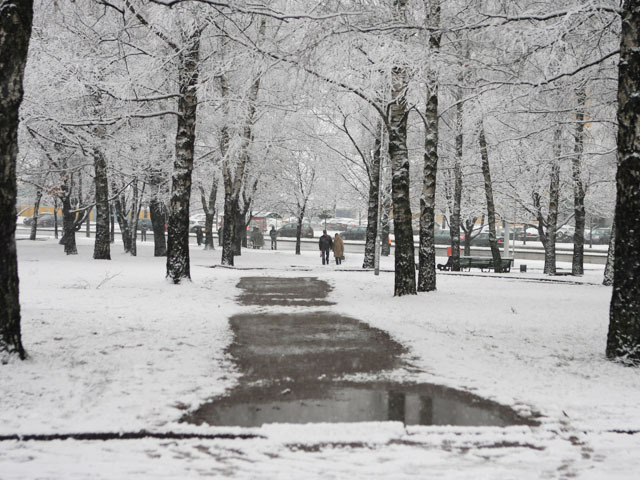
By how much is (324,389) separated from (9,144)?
386 centimetres

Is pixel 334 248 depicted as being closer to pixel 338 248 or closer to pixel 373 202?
pixel 338 248

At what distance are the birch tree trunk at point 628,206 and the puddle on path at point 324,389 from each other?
2.37m

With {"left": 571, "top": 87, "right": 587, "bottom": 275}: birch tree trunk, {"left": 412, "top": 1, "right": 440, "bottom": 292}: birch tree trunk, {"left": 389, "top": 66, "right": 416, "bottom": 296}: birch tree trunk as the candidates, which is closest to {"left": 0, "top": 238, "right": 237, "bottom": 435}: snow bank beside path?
{"left": 389, "top": 66, "right": 416, "bottom": 296}: birch tree trunk

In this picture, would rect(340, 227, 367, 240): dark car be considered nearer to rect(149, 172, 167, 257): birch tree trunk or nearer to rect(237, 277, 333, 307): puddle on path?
rect(149, 172, 167, 257): birch tree trunk

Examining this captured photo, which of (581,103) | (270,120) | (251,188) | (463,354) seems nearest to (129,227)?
(251,188)

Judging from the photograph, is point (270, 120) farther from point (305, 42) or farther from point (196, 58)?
point (305, 42)

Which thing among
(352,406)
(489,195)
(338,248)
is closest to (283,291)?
(352,406)

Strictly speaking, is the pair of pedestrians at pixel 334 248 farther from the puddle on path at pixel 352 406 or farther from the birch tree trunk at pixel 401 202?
the puddle on path at pixel 352 406

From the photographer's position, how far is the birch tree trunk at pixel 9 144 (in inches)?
222

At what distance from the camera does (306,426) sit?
4.31m

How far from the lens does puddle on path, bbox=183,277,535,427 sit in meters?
4.65

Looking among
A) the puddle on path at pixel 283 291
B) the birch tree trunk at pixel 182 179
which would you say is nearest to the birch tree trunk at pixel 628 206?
the puddle on path at pixel 283 291

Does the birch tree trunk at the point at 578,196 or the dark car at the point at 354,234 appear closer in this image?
the birch tree trunk at the point at 578,196

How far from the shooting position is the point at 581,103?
59.8 ft
